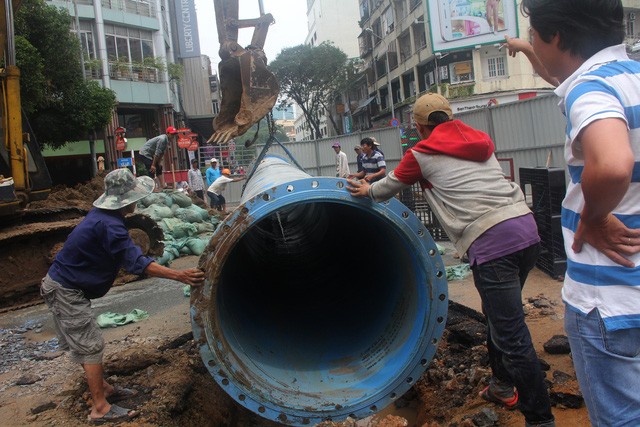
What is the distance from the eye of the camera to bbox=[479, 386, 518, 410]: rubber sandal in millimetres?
3143

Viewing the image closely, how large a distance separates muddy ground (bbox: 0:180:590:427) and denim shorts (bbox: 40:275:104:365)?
1.28 feet

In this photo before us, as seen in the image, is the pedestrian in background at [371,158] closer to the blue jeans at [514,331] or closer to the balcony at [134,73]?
the blue jeans at [514,331]

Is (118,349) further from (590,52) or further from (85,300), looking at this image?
(590,52)

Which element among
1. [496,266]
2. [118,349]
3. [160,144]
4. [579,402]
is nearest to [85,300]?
[118,349]

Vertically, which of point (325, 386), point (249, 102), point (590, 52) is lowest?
point (325, 386)

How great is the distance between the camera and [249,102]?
4.93m

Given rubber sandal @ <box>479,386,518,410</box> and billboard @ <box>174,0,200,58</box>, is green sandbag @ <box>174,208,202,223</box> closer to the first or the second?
rubber sandal @ <box>479,386,518,410</box>

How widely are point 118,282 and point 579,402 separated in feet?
20.9

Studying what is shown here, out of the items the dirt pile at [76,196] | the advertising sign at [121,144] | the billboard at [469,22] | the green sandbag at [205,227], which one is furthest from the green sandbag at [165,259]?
the billboard at [469,22]

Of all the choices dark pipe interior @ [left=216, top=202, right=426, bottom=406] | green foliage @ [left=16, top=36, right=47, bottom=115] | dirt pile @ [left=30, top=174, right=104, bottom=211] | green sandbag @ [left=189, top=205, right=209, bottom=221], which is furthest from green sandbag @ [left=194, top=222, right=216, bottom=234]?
green foliage @ [left=16, top=36, right=47, bottom=115]

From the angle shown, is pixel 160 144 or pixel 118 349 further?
pixel 160 144

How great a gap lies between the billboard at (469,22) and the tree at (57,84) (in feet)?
63.1

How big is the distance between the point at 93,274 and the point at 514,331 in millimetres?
2548

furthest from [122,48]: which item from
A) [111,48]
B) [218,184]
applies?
[218,184]
